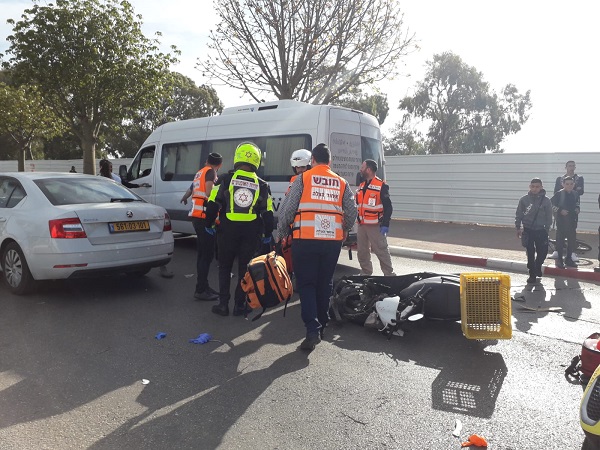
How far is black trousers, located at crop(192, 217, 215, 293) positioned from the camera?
650cm

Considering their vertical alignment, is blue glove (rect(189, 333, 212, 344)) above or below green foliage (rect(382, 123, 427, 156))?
below

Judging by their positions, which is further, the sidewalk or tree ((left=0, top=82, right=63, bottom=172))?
tree ((left=0, top=82, right=63, bottom=172))

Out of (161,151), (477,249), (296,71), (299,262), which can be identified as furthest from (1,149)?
(299,262)

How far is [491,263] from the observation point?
9648mm

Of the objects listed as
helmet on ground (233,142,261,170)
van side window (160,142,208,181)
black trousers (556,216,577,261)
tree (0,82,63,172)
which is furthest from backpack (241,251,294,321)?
tree (0,82,63,172)

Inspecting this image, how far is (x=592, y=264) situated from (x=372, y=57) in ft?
34.2

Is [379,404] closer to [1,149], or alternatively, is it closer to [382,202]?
[382,202]

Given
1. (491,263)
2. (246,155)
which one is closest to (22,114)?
(491,263)

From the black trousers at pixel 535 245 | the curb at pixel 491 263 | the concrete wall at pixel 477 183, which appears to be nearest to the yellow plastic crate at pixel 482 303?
the black trousers at pixel 535 245

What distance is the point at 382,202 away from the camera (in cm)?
728

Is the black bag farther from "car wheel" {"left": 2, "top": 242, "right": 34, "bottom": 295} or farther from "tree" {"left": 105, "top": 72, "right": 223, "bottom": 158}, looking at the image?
"tree" {"left": 105, "top": 72, "right": 223, "bottom": 158}

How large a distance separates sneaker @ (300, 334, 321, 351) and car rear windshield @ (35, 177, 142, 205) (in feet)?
11.1

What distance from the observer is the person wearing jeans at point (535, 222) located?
25.5ft

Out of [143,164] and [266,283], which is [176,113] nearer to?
[143,164]
